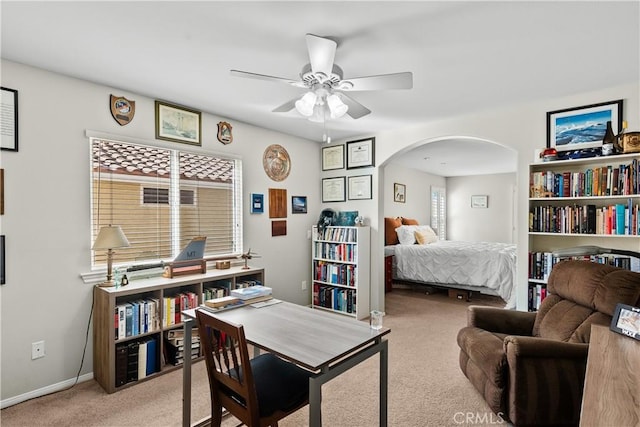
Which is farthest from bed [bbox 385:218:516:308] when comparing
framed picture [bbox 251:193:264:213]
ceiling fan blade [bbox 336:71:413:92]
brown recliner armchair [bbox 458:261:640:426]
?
ceiling fan blade [bbox 336:71:413:92]

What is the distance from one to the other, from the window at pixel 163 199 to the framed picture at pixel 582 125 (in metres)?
3.23

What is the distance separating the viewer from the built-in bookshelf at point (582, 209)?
267 centimetres

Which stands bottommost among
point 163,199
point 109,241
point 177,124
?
point 109,241

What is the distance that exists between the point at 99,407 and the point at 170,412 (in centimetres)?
53

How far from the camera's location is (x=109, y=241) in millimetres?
2570

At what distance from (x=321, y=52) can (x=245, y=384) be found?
5.77ft

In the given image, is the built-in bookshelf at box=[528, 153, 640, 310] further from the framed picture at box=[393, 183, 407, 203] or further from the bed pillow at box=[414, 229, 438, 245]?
the framed picture at box=[393, 183, 407, 203]

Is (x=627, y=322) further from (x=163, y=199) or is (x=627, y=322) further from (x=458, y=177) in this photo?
(x=458, y=177)

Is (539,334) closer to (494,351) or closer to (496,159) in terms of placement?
(494,351)

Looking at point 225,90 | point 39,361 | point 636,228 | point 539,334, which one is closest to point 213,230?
point 225,90

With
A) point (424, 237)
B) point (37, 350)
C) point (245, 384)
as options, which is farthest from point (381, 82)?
point (424, 237)

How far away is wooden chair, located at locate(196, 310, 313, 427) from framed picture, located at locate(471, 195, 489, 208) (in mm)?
7916

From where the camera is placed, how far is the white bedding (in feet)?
16.0

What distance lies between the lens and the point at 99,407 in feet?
7.56
